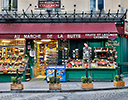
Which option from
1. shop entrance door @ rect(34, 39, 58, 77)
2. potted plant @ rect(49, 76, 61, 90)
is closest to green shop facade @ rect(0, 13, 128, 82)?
shop entrance door @ rect(34, 39, 58, 77)

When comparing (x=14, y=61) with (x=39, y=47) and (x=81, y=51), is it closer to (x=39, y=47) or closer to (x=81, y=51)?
(x=39, y=47)

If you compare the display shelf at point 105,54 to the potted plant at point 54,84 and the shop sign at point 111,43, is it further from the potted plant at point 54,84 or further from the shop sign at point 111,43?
the potted plant at point 54,84

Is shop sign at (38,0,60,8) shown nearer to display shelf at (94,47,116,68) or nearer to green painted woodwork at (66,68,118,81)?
display shelf at (94,47,116,68)

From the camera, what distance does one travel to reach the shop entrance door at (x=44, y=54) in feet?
49.1

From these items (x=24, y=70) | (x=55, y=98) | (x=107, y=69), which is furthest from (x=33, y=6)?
(x=55, y=98)

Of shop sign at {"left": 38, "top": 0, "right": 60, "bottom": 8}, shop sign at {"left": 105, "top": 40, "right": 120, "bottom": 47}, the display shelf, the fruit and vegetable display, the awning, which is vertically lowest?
the fruit and vegetable display

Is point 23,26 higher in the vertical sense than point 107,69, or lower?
higher

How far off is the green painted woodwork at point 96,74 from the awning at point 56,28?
9.26 feet

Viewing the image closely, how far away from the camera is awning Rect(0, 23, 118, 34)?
43.0 ft

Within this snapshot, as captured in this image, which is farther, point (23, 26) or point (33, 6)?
point (33, 6)

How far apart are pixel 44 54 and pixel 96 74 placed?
16.7ft

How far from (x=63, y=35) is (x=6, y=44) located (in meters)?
4.76

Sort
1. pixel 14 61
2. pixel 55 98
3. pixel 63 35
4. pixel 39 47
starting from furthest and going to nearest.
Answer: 1. pixel 39 47
2. pixel 14 61
3. pixel 63 35
4. pixel 55 98

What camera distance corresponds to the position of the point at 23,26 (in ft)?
44.9
